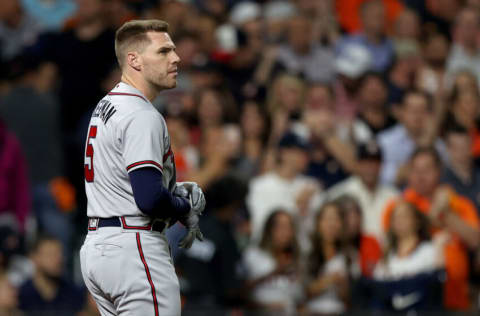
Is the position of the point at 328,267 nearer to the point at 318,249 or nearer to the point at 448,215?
the point at 318,249

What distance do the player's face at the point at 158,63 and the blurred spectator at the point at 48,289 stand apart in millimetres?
4299

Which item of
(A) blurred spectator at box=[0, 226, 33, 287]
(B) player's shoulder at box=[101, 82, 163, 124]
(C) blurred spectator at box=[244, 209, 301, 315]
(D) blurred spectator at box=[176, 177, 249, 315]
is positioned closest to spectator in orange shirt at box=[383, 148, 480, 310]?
(C) blurred spectator at box=[244, 209, 301, 315]

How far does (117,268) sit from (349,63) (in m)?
6.82

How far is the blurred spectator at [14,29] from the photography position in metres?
9.55

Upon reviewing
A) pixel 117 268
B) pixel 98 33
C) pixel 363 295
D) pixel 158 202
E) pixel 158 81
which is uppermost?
pixel 98 33

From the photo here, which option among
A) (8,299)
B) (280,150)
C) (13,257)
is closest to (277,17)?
(280,150)

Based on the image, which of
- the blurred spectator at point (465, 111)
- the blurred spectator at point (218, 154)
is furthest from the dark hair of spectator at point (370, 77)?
the blurred spectator at point (218, 154)

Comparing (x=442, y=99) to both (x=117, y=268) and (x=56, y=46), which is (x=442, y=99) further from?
(x=117, y=268)

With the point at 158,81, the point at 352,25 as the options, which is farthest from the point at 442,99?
the point at 158,81

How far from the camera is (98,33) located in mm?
9172

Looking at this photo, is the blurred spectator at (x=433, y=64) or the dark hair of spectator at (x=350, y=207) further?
the blurred spectator at (x=433, y=64)

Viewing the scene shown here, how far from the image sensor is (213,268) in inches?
312

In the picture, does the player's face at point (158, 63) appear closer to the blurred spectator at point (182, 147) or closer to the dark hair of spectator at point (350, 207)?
the dark hair of spectator at point (350, 207)

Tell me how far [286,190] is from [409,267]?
1.53 m
